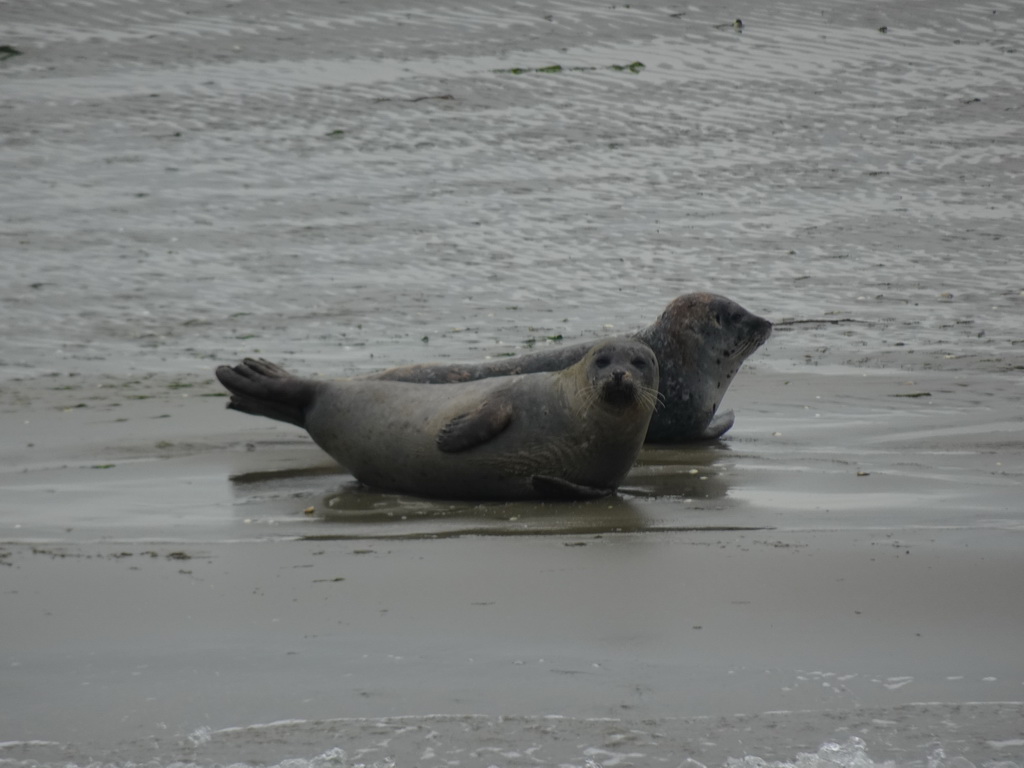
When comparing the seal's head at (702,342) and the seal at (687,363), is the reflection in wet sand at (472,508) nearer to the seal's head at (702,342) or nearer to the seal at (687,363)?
the seal at (687,363)

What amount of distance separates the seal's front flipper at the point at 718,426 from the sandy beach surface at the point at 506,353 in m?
0.12

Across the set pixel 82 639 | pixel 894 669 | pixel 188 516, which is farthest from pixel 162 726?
pixel 188 516

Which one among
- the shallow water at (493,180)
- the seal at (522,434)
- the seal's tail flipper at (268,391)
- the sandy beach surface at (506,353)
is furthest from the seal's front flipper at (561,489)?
the shallow water at (493,180)

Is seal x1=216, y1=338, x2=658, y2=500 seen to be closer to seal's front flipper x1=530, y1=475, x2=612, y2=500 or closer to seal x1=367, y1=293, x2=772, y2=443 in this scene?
seal's front flipper x1=530, y1=475, x2=612, y2=500

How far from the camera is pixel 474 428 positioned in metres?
5.52

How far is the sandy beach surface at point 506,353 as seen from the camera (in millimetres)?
3396

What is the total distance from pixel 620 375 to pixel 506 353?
133 inches

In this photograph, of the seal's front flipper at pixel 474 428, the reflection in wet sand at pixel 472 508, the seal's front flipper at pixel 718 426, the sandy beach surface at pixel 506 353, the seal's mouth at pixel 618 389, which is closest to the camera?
the sandy beach surface at pixel 506 353

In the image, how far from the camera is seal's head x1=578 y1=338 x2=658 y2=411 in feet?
17.6

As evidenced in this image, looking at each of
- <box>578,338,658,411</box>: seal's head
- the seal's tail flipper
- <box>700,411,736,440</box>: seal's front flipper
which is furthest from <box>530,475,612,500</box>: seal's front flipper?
<box>700,411,736,440</box>: seal's front flipper

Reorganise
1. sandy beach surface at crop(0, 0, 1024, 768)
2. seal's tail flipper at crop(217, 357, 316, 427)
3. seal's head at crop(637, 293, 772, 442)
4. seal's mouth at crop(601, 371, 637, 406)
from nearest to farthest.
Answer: sandy beach surface at crop(0, 0, 1024, 768) < seal's mouth at crop(601, 371, 637, 406) < seal's tail flipper at crop(217, 357, 316, 427) < seal's head at crop(637, 293, 772, 442)

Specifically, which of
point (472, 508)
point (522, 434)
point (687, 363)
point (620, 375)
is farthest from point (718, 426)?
point (472, 508)

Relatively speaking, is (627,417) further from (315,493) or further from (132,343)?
(132,343)

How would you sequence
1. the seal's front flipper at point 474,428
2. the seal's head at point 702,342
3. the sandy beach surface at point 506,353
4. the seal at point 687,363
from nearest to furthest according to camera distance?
the sandy beach surface at point 506,353 < the seal's front flipper at point 474,428 < the seal at point 687,363 < the seal's head at point 702,342
